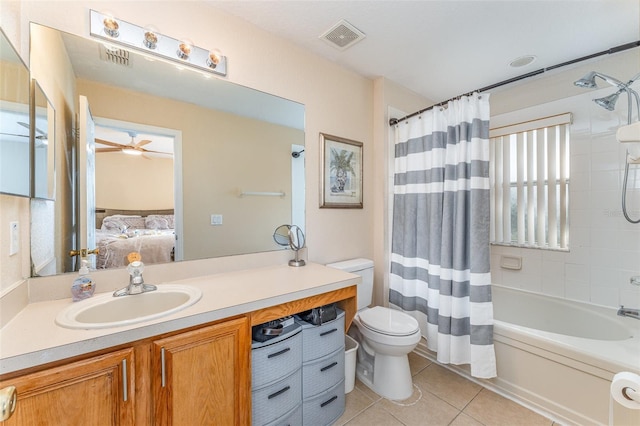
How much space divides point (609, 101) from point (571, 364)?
1.85 metres

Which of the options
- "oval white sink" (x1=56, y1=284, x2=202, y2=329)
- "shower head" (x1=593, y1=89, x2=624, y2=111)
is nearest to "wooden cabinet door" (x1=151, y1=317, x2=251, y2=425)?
"oval white sink" (x1=56, y1=284, x2=202, y2=329)

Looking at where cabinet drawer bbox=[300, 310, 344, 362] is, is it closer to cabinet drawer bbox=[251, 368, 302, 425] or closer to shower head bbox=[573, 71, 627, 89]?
cabinet drawer bbox=[251, 368, 302, 425]

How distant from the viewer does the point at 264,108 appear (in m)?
1.78

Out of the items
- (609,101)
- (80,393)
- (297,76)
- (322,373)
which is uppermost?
(297,76)

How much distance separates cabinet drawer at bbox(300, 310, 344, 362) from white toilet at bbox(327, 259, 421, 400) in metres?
0.30

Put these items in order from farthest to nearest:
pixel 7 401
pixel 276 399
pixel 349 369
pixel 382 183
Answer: pixel 382 183 < pixel 349 369 < pixel 276 399 < pixel 7 401

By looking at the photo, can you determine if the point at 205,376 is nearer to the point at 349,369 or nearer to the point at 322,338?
the point at 322,338

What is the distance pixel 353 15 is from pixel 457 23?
0.70 meters

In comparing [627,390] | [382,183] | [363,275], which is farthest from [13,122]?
[627,390]

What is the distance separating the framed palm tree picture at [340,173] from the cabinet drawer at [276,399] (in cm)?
121

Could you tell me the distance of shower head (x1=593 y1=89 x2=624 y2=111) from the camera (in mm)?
1767

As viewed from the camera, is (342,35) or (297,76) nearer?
(342,35)

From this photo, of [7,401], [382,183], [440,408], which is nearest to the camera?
[7,401]

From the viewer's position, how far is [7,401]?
0.63 metres
